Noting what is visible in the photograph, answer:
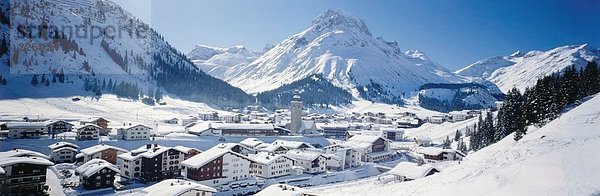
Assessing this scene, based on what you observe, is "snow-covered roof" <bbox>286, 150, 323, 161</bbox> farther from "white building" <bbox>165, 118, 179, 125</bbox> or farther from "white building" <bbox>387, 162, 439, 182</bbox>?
"white building" <bbox>165, 118, 179, 125</bbox>

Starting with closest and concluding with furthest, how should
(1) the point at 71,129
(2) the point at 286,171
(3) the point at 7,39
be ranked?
(2) the point at 286,171 → (1) the point at 71,129 → (3) the point at 7,39

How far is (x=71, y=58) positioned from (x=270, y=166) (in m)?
128

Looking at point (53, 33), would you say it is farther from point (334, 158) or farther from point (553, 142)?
point (553, 142)

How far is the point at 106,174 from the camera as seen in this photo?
51.4 metres

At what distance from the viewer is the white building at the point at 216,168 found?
55.8 meters

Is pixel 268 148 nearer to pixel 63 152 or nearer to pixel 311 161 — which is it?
pixel 311 161

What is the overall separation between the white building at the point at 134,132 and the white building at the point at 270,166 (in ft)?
91.9

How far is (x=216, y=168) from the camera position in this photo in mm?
57781

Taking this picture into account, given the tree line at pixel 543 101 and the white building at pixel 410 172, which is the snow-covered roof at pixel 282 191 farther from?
the tree line at pixel 543 101

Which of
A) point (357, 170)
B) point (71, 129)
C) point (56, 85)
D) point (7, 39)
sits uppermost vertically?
point (7, 39)

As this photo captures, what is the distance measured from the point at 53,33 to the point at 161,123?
8106 centimetres

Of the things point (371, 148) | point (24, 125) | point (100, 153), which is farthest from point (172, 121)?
point (371, 148)

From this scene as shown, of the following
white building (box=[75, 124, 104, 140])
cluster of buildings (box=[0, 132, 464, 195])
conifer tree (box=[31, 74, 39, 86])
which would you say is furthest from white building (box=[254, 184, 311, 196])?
conifer tree (box=[31, 74, 39, 86])

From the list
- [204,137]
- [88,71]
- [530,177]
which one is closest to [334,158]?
[204,137]
